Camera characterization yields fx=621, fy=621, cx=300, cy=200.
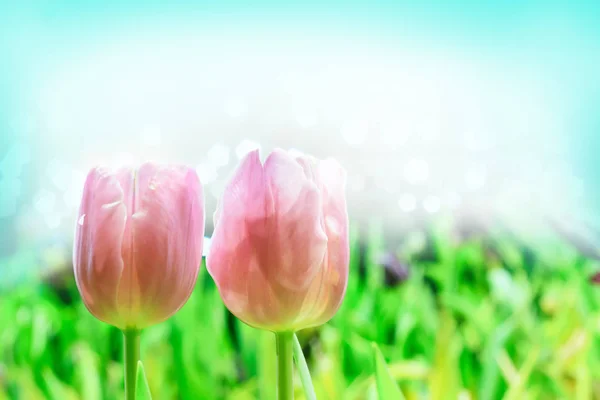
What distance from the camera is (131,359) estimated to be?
174 mm

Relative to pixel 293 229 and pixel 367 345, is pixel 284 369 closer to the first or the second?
pixel 293 229

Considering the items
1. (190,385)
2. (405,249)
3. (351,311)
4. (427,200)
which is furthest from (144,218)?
(427,200)

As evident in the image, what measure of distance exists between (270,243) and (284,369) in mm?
35

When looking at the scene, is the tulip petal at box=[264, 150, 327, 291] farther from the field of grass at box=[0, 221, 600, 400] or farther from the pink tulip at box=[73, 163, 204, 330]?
the field of grass at box=[0, 221, 600, 400]

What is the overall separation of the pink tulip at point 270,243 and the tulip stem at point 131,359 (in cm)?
3

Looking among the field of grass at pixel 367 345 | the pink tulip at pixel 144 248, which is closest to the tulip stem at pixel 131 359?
the pink tulip at pixel 144 248

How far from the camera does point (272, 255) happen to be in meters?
0.17

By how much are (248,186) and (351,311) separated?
491 millimetres

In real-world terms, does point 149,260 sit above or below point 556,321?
above

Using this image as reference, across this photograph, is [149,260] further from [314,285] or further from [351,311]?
[351,311]

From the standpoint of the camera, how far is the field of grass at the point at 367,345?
42cm

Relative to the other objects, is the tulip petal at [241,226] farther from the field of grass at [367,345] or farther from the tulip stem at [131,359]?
the field of grass at [367,345]

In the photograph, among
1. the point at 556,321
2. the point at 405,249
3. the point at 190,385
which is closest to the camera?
the point at 190,385

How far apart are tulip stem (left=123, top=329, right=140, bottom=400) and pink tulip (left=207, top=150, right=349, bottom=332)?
1.1 inches
